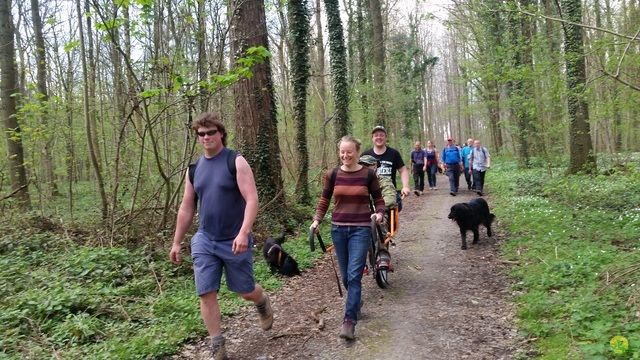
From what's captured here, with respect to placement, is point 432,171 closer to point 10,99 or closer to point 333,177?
point 333,177

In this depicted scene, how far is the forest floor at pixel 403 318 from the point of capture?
3.88 m

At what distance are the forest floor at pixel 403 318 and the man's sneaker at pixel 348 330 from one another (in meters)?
0.08

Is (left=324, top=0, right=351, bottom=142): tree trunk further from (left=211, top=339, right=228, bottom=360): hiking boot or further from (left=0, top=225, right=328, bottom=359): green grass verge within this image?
(left=211, top=339, right=228, bottom=360): hiking boot

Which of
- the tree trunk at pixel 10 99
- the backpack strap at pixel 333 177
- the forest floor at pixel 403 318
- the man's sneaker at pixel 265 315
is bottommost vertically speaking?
the forest floor at pixel 403 318

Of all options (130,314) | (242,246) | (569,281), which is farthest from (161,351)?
(569,281)

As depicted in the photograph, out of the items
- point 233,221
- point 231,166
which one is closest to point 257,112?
point 231,166

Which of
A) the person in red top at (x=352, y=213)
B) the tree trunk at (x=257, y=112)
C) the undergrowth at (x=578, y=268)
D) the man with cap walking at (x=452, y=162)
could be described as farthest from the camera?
the man with cap walking at (x=452, y=162)

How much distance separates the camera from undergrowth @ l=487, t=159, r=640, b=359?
349 cm

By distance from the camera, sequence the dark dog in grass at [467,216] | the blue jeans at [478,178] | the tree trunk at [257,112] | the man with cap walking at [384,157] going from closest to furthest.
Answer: the man with cap walking at [384,157], the dark dog in grass at [467,216], the tree trunk at [257,112], the blue jeans at [478,178]

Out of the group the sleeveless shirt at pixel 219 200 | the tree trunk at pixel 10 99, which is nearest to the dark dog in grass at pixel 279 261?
the sleeveless shirt at pixel 219 200

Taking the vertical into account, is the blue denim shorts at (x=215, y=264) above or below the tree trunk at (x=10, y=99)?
below

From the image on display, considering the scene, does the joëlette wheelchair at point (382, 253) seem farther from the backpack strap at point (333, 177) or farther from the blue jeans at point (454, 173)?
the blue jeans at point (454, 173)

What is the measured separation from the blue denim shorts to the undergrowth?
9.25 feet

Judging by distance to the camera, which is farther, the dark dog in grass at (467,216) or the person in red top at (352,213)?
the dark dog in grass at (467,216)
